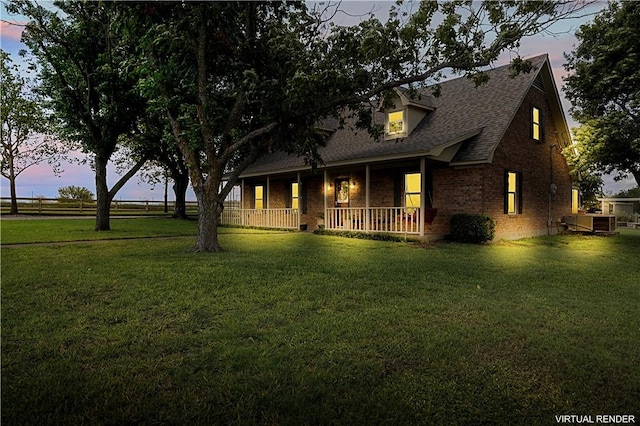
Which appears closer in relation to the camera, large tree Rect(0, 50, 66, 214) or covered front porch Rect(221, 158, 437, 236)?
covered front porch Rect(221, 158, 437, 236)

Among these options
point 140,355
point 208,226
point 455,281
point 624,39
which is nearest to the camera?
point 140,355

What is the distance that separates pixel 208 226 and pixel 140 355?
6181 millimetres

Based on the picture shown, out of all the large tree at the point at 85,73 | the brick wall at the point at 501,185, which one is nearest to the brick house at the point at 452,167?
the brick wall at the point at 501,185

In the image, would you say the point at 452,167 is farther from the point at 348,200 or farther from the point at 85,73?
the point at 85,73

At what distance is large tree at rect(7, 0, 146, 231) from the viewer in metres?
12.1

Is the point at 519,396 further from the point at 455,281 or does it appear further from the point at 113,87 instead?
the point at 113,87

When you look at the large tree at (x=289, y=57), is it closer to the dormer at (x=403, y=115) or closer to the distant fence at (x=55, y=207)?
the dormer at (x=403, y=115)

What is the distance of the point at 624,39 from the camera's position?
1272cm

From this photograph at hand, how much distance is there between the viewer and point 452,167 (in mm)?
13047

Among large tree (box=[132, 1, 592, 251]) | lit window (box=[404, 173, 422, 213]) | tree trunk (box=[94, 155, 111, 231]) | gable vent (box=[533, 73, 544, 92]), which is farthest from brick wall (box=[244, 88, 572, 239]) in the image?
tree trunk (box=[94, 155, 111, 231])

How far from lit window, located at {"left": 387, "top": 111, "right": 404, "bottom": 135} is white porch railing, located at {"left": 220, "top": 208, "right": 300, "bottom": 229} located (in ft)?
18.5

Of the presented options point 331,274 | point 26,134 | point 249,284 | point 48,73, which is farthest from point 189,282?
point 26,134

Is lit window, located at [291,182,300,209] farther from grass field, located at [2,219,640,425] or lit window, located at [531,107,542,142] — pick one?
grass field, located at [2,219,640,425]

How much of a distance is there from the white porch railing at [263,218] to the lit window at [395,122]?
18.5 ft
